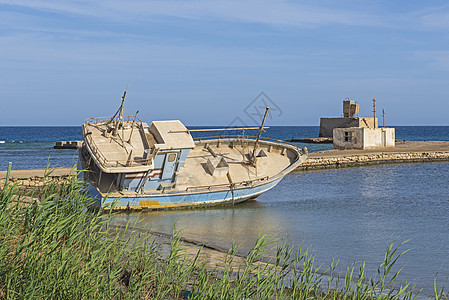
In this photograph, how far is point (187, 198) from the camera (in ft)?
72.9

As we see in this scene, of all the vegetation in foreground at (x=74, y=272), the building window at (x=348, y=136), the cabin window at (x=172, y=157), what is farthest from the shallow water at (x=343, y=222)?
the building window at (x=348, y=136)

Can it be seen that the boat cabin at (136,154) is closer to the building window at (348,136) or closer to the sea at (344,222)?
the sea at (344,222)

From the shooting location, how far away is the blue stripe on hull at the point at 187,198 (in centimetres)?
2108

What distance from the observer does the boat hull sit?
2099cm

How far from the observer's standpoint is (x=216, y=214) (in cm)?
2183

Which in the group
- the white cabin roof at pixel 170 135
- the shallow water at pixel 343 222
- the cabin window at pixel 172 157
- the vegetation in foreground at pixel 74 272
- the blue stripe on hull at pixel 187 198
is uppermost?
the white cabin roof at pixel 170 135

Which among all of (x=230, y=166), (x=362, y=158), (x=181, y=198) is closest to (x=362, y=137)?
(x=362, y=158)

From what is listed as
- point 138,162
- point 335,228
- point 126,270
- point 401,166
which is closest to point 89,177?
point 138,162

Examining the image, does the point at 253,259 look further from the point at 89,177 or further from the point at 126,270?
the point at 89,177

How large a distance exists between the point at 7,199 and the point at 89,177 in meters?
13.3

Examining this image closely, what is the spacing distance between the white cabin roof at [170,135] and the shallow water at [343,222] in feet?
8.88

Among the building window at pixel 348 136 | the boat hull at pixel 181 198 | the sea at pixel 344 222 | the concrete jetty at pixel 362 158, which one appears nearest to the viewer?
the sea at pixel 344 222

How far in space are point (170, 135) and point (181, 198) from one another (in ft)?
8.49

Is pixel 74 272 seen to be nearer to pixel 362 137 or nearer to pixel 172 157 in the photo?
pixel 172 157
